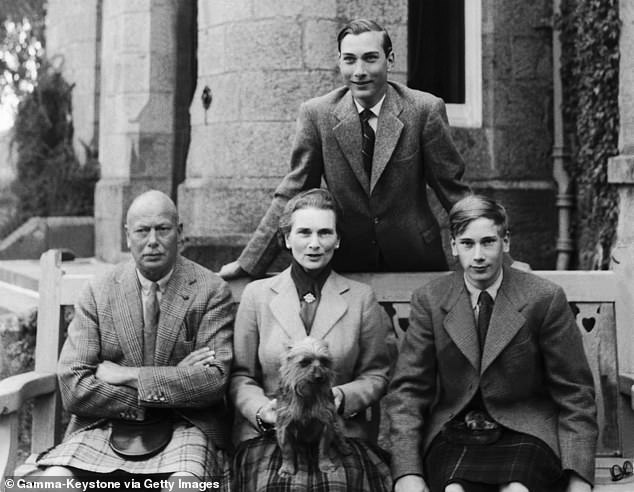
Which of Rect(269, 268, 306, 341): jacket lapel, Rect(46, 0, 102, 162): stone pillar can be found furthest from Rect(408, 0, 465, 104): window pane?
Rect(269, 268, 306, 341): jacket lapel

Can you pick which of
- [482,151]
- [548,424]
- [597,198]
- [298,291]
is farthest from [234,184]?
[548,424]

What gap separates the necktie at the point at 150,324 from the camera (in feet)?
14.7

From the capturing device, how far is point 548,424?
4324mm

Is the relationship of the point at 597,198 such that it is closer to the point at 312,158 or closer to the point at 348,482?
the point at 312,158

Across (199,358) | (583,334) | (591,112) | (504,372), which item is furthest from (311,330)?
(591,112)

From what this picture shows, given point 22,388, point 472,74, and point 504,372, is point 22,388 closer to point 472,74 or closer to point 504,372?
point 504,372

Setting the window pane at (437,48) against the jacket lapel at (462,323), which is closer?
the jacket lapel at (462,323)

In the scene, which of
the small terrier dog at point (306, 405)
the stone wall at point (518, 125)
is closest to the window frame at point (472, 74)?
the stone wall at point (518, 125)

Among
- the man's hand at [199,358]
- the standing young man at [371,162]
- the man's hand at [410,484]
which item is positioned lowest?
the man's hand at [410,484]

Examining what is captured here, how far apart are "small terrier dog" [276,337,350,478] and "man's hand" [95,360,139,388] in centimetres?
65

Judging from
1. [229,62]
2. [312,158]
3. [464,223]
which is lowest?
[464,223]

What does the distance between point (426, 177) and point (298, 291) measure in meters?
0.90

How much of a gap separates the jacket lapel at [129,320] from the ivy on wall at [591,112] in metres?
4.60

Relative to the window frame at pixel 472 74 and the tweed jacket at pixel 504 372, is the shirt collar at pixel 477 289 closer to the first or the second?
the tweed jacket at pixel 504 372
